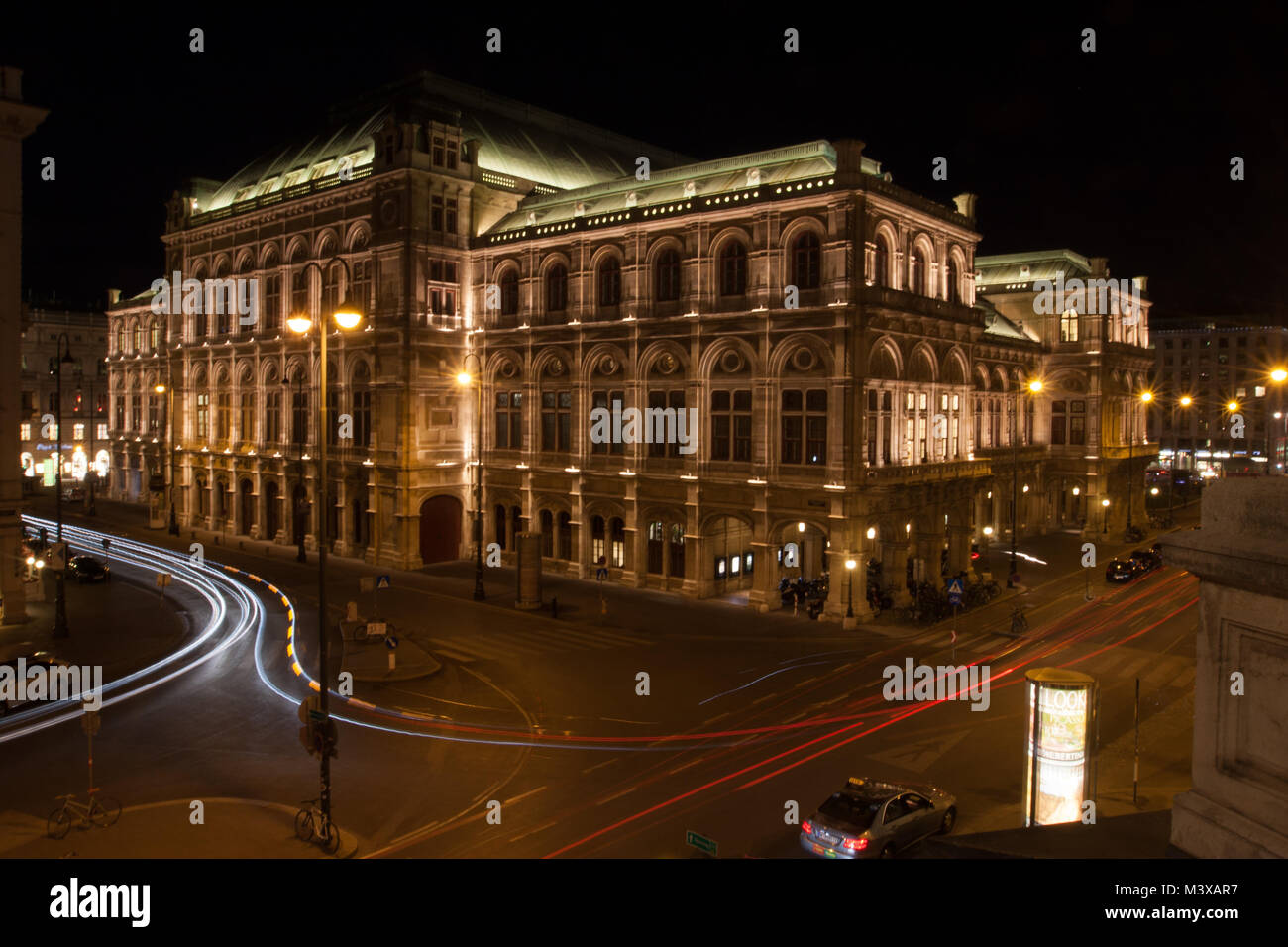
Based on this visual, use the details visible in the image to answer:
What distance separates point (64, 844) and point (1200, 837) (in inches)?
713

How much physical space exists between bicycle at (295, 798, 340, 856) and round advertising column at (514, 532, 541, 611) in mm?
22843

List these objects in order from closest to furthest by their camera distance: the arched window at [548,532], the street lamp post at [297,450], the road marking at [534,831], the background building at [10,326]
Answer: the road marking at [534,831]
the background building at [10,326]
the arched window at [548,532]
the street lamp post at [297,450]

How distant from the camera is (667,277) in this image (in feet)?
147

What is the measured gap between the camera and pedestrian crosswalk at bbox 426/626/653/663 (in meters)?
32.9

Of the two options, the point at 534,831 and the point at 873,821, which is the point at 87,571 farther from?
the point at 873,821

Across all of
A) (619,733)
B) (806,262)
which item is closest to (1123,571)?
(806,262)

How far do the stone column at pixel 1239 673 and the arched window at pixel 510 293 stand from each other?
4679 centimetres

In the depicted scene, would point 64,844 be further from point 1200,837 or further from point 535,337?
point 535,337

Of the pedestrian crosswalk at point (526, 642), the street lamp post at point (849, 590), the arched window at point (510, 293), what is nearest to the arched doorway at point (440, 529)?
the arched window at point (510, 293)

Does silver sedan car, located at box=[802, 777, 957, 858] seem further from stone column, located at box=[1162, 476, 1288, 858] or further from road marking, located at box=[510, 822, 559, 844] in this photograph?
stone column, located at box=[1162, 476, 1288, 858]

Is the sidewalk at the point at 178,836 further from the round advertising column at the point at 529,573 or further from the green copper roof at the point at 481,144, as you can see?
the green copper roof at the point at 481,144

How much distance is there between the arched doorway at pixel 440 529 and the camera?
52188 millimetres

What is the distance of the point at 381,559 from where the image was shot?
5212 centimetres

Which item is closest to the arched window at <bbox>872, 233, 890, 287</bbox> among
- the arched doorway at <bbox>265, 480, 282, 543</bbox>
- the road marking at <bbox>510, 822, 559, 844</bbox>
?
the road marking at <bbox>510, 822, 559, 844</bbox>
